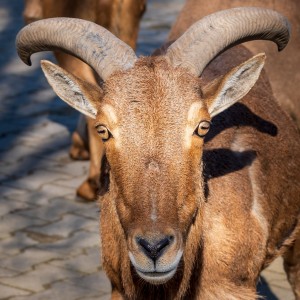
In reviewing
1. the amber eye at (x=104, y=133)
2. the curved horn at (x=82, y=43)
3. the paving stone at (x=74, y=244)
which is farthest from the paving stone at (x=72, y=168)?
the amber eye at (x=104, y=133)

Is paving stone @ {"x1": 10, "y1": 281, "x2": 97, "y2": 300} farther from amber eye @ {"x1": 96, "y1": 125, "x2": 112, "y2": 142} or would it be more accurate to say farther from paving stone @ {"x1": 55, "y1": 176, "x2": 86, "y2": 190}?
amber eye @ {"x1": 96, "y1": 125, "x2": 112, "y2": 142}

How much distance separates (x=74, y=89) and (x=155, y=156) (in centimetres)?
81

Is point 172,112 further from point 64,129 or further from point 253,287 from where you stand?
point 64,129

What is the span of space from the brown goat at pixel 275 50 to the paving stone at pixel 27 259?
181 cm

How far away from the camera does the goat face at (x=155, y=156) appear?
5.27 m

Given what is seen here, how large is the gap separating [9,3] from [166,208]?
11.0 m

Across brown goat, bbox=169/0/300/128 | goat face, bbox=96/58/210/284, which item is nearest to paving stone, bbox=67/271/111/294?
brown goat, bbox=169/0/300/128

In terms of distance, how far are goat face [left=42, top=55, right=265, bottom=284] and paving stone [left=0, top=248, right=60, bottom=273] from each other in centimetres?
249

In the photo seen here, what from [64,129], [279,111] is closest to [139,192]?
[279,111]

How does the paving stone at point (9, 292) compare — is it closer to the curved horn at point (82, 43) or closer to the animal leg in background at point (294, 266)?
the animal leg in background at point (294, 266)

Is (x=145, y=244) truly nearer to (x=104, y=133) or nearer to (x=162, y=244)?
(x=162, y=244)

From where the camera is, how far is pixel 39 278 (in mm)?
8016

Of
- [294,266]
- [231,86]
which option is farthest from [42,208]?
[231,86]

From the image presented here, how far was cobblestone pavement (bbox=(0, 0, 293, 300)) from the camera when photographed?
26.1 ft
